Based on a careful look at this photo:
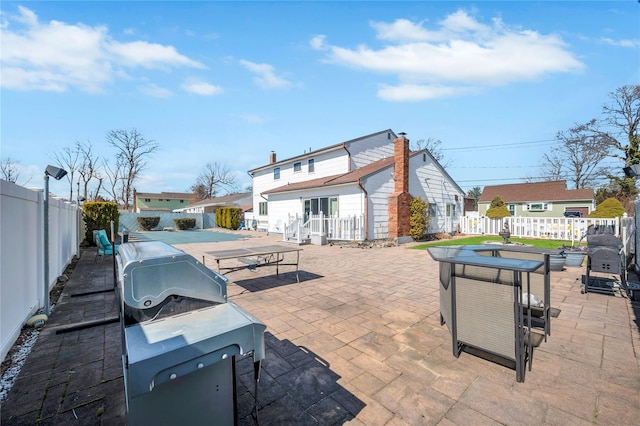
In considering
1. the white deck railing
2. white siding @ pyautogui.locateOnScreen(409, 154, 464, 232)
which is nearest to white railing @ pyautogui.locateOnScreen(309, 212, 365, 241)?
the white deck railing

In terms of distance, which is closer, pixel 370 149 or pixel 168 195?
pixel 370 149

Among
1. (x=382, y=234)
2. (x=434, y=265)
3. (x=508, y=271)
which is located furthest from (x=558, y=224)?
(x=508, y=271)

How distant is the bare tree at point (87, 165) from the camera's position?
32400mm

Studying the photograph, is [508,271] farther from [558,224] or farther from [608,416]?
[558,224]

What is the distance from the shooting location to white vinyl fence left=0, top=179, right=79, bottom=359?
3.24 meters

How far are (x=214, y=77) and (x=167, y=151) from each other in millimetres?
30173

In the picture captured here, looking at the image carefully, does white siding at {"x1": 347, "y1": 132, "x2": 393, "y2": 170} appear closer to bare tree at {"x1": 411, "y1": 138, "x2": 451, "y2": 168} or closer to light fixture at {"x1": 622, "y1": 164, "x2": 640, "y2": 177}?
light fixture at {"x1": 622, "y1": 164, "x2": 640, "y2": 177}

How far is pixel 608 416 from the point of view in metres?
2.14

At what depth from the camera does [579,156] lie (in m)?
30.6

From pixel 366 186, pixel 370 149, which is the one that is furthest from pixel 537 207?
pixel 366 186

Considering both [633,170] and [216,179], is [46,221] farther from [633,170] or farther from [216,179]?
[216,179]

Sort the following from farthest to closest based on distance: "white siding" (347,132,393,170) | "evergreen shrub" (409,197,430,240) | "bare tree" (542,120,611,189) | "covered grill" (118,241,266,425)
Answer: "bare tree" (542,120,611,189)
"white siding" (347,132,393,170)
"evergreen shrub" (409,197,430,240)
"covered grill" (118,241,266,425)

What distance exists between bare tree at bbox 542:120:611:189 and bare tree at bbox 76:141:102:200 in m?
52.0

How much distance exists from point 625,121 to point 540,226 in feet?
61.2
